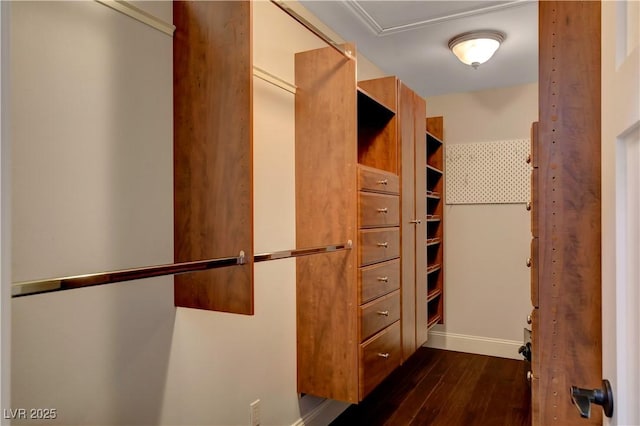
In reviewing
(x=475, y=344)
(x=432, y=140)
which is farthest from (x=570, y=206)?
(x=475, y=344)

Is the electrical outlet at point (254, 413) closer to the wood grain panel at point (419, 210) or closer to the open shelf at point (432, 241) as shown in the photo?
the wood grain panel at point (419, 210)

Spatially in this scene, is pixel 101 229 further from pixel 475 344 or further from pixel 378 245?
pixel 475 344

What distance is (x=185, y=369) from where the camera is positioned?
5.27 ft

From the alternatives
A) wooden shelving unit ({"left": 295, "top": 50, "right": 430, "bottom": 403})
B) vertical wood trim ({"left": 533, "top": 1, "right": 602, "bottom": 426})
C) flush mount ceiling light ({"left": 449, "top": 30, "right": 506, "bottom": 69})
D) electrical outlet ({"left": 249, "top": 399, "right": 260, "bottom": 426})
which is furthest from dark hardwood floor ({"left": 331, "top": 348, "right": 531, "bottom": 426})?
flush mount ceiling light ({"left": 449, "top": 30, "right": 506, "bottom": 69})

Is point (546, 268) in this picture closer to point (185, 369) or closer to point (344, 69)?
point (185, 369)

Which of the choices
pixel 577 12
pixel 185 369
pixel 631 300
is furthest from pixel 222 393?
pixel 577 12

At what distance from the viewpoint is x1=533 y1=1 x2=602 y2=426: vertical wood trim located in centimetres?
91

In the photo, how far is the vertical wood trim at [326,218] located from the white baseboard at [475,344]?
224 cm

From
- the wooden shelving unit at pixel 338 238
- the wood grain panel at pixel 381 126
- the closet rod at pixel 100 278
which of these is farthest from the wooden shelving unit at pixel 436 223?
the closet rod at pixel 100 278

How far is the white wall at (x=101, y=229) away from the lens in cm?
114

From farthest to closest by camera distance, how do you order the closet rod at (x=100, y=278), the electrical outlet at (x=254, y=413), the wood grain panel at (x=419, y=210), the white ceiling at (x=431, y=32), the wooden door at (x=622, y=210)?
the wood grain panel at (x=419, y=210) → the white ceiling at (x=431, y=32) → the electrical outlet at (x=254, y=413) → the closet rod at (x=100, y=278) → the wooden door at (x=622, y=210)

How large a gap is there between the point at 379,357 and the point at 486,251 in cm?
204

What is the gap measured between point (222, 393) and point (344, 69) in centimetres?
166

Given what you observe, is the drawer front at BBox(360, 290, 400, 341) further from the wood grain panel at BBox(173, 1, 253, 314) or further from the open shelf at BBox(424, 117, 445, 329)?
the open shelf at BBox(424, 117, 445, 329)
